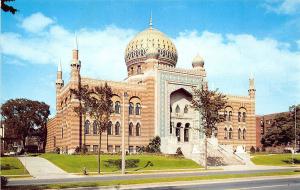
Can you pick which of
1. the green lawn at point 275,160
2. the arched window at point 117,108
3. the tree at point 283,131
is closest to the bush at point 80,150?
the arched window at point 117,108

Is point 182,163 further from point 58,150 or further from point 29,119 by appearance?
point 29,119

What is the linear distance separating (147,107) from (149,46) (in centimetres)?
1259

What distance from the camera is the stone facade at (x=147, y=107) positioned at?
194 ft

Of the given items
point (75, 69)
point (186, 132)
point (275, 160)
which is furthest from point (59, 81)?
point (275, 160)

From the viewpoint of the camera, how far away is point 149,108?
210ft

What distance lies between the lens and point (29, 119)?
80062 mm

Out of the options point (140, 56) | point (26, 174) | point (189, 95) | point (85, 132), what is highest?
point (140, 56)

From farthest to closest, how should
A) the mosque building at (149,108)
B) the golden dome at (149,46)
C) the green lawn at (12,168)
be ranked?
the golden dome at (149,46) → the mosque building at (149,108) → the green lawn at (12,168)

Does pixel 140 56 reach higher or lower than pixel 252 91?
higher

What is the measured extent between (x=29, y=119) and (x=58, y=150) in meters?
18.4

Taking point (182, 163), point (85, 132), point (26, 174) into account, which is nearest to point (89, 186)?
point (26, 174)

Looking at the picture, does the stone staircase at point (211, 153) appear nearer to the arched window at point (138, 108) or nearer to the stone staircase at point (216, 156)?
the stone staircase at point (216, 156)

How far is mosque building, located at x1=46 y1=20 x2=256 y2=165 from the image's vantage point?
58938 mm

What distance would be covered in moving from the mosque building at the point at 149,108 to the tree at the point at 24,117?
800 centimetres
